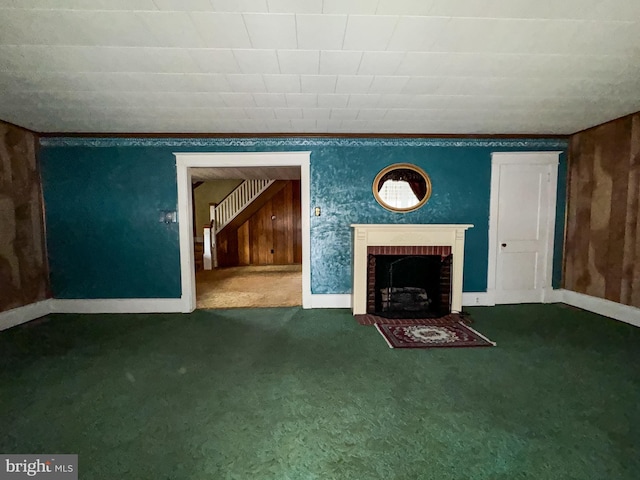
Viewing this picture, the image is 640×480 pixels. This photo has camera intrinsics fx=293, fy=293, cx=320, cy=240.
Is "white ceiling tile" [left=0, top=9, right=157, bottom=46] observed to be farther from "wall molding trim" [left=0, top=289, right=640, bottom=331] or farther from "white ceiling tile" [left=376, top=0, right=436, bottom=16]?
"wall molding trim" [left=0, top=289, right=640, bottom=331]

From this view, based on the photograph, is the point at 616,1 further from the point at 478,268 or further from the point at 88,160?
the point at 88,160

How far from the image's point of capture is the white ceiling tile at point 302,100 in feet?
9.19

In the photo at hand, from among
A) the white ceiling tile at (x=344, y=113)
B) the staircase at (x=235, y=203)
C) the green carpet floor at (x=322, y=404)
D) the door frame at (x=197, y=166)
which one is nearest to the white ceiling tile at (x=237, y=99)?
the white ceiling tile at (x=344, y=113)

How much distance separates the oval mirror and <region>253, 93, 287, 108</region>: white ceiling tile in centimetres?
175

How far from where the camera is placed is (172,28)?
1833 millimetres

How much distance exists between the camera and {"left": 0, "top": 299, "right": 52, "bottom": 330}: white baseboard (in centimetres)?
342

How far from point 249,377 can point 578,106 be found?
4202mm

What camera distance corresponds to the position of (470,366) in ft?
8.21

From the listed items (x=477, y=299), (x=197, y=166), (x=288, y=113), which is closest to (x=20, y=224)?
(x=197, y=166)

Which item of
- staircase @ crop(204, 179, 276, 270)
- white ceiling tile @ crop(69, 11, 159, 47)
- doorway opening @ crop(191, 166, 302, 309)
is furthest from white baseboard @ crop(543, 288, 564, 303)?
staircase @ crop(204, 179, 276, 270)

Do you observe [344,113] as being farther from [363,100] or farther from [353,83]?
[353,83]

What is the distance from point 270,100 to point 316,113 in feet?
1.88

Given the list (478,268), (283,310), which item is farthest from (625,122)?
(283,310)

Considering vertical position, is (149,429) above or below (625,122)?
below
